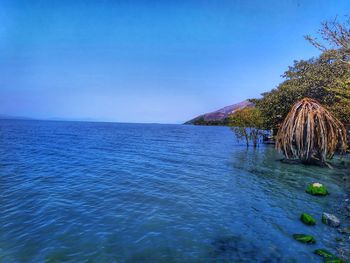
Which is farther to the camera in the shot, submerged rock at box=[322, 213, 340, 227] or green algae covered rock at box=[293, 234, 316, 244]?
submerged rock at box=[322, 213, 340, 227]

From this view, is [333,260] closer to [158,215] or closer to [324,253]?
[324,253]

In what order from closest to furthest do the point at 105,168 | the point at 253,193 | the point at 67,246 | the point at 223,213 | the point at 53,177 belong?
the point at 67,246
the point at 223,213
the point at 253,193
the point at 53,177
the point at 105,168

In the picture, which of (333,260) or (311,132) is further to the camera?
(311,132)

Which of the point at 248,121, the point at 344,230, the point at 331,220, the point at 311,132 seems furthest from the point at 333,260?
the point at 248,121

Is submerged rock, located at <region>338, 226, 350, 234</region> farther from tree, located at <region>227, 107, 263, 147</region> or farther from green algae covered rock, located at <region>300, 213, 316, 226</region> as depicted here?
tree, located at <region>227, 107, 263, 147</region>

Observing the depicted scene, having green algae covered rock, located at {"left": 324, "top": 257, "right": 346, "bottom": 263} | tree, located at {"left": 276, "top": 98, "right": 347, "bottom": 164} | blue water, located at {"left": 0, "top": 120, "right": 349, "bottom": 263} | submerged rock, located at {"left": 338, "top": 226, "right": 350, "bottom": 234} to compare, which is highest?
tree, located at {"left": 276, "top": 98, "right": 347, "bottom": 164}

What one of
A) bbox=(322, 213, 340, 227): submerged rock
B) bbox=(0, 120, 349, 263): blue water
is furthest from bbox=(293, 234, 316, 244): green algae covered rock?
bbox=(322, 213, 340, 227): submerged rock

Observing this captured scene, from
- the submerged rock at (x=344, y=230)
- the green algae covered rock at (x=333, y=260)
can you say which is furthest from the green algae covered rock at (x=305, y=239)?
the submerged rock at (x=344, y=230)

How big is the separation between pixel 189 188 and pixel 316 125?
16.1 metres

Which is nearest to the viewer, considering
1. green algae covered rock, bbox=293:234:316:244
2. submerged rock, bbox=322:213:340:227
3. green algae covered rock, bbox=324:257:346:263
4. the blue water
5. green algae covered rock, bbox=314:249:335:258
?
green algae covered rock, bbox=324:257:346:263

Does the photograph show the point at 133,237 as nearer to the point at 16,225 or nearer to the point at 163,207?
the point at 163,207

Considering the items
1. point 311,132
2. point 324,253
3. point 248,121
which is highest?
point 248,121

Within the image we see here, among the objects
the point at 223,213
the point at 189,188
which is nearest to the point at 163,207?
the point at 223,213

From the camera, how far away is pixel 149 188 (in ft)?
54.7
